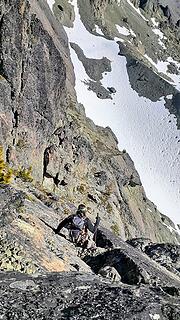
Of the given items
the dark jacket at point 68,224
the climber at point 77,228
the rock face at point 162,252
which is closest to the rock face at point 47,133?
the rock face at point 162,252

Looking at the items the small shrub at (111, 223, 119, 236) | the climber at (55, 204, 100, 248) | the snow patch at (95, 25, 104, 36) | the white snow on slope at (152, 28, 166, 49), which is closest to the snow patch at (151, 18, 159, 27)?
the white snow on slope at (152, 28, 166, 49)

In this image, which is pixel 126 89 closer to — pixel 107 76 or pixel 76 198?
pixel 107 76

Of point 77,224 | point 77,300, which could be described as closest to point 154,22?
point 77,224

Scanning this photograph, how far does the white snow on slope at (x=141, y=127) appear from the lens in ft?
336

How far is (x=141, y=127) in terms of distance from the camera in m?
117

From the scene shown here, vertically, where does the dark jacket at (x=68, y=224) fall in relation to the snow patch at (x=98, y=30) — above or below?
below

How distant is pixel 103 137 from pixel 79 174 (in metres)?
32.1

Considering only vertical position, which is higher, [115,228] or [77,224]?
[77,224]

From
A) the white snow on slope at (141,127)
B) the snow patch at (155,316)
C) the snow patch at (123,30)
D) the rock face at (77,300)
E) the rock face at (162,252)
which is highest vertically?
the snow patch at (123,30)

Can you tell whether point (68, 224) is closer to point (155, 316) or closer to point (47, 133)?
point (155, 316)

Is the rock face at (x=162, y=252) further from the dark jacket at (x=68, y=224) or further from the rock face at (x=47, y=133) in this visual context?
the rock face at (x=47, y=133)

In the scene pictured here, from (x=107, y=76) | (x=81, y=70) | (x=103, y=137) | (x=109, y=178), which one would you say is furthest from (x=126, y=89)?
(x=109, y=178)

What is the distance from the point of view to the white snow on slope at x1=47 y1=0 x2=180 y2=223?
10231cm

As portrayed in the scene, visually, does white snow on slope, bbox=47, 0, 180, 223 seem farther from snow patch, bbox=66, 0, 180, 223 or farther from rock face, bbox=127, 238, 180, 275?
rock face, bbox=127, 238, 180, 275
